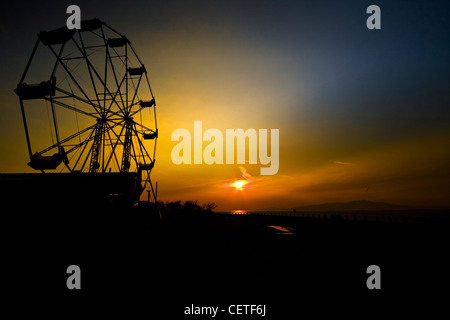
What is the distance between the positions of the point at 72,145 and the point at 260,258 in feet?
77.9

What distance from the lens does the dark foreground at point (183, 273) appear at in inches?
293

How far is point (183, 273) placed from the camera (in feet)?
33.9

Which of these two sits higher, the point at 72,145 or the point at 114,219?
the point at 72,145

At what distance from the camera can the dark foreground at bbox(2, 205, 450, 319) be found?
7.44 metres

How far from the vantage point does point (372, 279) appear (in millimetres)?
9469
